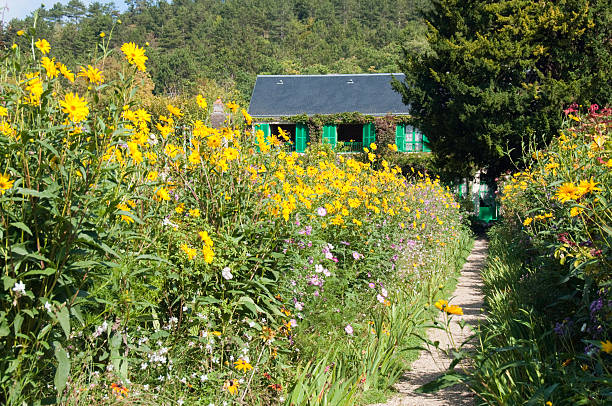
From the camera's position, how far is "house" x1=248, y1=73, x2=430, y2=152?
26.7 meters

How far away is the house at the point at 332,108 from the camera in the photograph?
1051 inches

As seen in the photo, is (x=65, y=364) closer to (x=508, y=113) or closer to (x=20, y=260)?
(x=20, y=260)

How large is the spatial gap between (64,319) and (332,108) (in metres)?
26.3

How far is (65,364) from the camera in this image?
7.38 feet

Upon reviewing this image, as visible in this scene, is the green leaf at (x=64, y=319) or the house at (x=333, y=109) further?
the house at (x=333, y=109)

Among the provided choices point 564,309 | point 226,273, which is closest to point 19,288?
point 226,273

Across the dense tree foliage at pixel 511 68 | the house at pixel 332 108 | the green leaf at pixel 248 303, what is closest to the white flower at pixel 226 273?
the green leaf at pixel 248 303

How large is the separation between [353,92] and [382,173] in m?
23.0

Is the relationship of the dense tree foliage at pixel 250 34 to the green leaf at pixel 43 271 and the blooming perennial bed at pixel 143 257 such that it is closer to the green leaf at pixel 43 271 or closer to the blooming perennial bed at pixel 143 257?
the blooming perennial bed at pixel 143 257

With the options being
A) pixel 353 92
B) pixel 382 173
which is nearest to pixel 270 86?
pixel 353 92

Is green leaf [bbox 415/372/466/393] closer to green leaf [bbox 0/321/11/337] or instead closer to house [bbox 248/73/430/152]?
green leaf [bbox 0/321/11/337]

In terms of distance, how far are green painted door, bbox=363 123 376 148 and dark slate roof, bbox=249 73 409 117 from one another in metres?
0.63

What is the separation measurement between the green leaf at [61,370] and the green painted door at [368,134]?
81.2 feet

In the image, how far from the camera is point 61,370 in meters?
2.22
